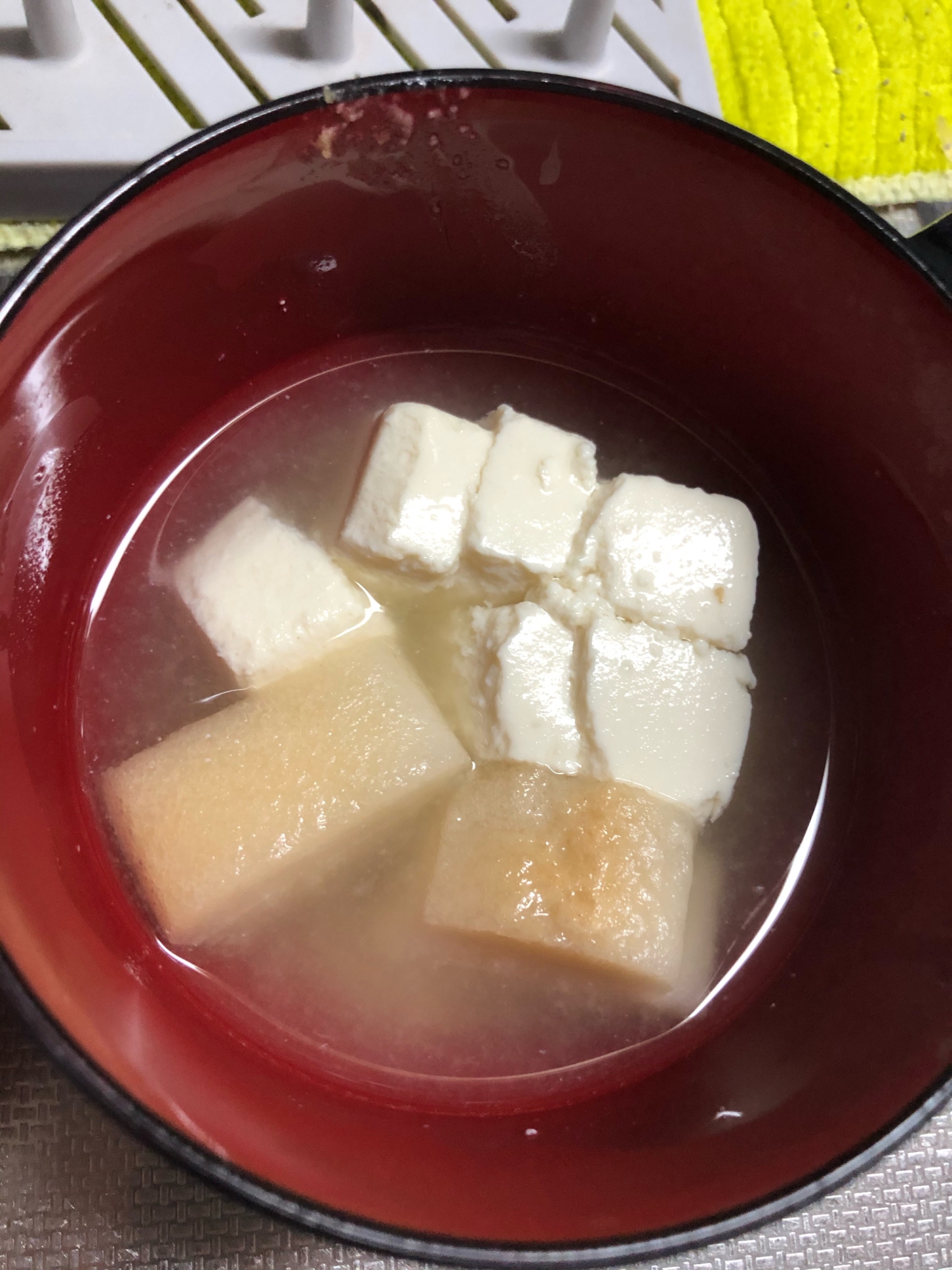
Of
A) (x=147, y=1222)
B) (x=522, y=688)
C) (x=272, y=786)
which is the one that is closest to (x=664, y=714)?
(x=522, y=688)

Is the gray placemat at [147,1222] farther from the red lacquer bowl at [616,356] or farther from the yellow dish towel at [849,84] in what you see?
the yellow dish towel at [849,84]

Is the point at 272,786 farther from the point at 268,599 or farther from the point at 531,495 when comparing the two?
the point at 531,495

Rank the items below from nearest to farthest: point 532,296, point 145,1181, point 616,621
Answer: point 145,1181 < point 616,621 < point 532,296

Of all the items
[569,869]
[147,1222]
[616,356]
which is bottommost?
[147,1222]

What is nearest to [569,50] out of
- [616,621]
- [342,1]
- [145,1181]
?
[342,1]

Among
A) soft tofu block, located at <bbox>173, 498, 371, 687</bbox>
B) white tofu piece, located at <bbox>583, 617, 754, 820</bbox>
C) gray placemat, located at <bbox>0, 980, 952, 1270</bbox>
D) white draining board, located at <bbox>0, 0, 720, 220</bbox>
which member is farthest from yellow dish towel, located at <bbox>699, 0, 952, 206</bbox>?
gray placemat, located at <bbox>0, 980, 952, 1270</bbox>

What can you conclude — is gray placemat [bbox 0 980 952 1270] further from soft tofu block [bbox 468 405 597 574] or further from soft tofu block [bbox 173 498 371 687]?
soft tofu block [bbox 468 405 597 574]

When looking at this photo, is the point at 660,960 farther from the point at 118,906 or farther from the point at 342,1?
the point at 342,1
